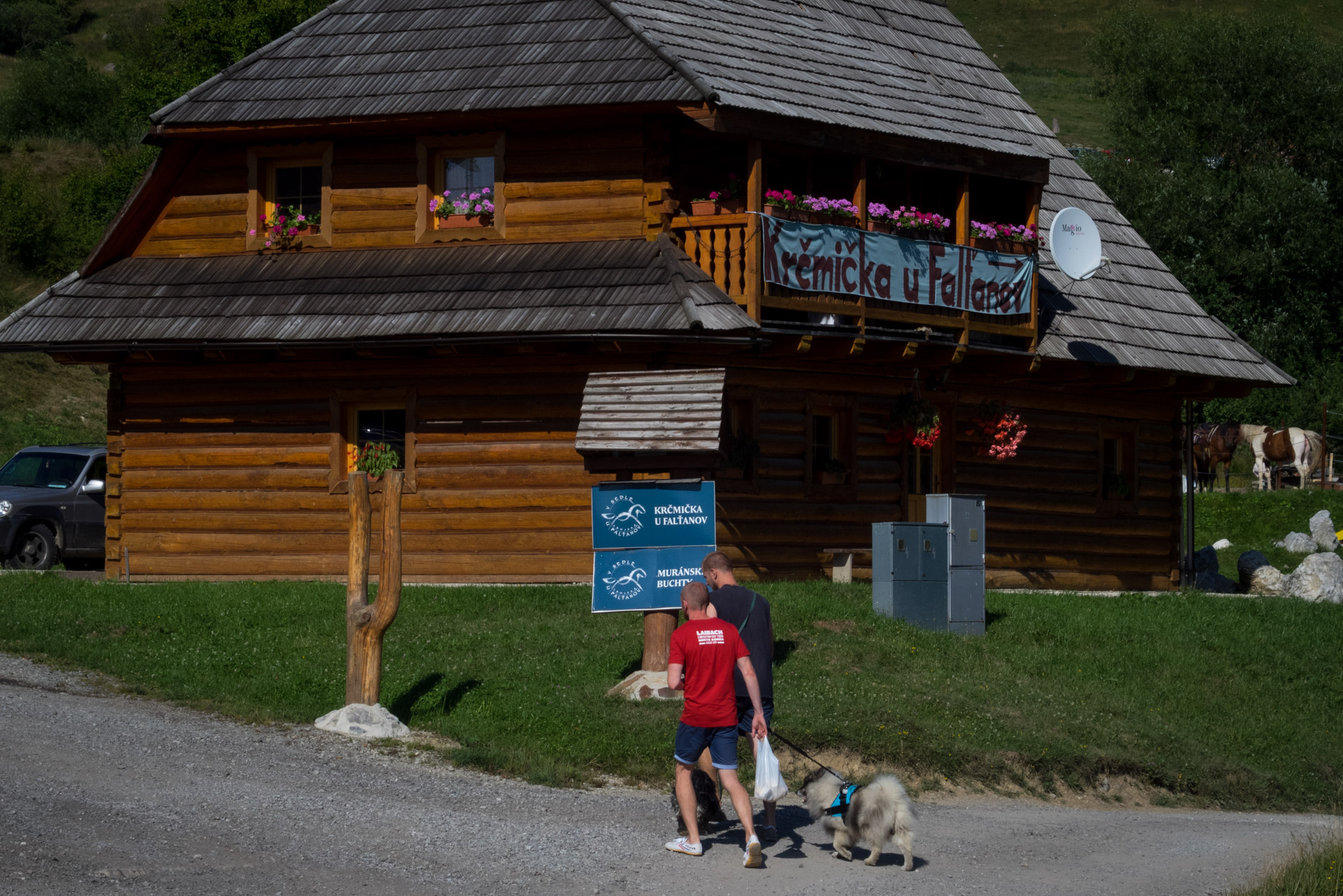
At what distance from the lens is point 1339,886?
9633mm

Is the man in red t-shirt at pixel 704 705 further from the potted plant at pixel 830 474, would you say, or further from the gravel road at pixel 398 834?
the potted plant at pixel 830 474

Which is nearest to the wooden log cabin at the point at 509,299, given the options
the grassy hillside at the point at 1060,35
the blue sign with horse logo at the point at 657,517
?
the blue sign with horse logo at the point at 657,517

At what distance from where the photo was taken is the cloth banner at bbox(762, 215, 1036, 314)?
18.2 meters

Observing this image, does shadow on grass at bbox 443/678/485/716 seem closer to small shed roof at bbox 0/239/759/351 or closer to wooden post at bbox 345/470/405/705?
wooden post at bbox 345/470/405/705

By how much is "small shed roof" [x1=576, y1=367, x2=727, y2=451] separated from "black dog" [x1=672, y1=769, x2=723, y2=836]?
156 inches

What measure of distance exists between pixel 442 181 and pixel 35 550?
25.8 ft

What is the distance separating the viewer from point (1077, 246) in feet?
68.0

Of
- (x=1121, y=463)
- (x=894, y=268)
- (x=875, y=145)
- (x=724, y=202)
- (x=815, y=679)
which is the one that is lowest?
(x=815, y=679)

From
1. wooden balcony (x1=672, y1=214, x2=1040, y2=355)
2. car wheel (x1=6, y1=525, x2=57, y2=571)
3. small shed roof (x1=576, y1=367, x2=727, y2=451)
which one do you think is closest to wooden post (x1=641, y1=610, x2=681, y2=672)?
small shed roof (x1=576, y1=367, x2=727, y2=451)

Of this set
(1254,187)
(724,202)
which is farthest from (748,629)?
(1254,187)

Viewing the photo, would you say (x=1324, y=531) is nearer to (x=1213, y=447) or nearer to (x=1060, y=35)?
(x=1213, y=447)

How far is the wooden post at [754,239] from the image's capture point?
17.8 meters

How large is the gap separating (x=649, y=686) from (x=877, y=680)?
2.29m

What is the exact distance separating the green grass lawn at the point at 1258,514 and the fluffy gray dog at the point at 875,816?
83.2ft
